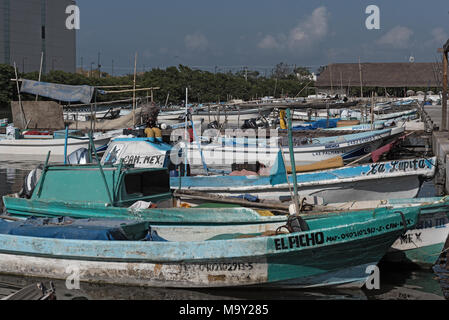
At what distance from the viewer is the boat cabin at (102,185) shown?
34.5 ft

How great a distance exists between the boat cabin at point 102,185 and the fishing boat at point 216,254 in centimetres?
131

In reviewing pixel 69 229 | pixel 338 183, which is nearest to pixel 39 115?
pixel 338 183

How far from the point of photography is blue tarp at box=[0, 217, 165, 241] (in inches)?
351

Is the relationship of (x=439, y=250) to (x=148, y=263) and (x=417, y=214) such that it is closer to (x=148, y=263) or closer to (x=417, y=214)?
(x=417, y=214)

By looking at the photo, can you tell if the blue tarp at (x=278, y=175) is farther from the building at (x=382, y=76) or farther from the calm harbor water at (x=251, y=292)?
the building at (x=382, y=76)

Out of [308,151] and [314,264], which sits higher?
[308,151]

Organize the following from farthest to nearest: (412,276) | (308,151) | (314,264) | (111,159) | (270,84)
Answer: (270,84)
(308,151)
(111,159)
(412,276)
(314,264)

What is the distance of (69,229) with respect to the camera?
9172 millimetres

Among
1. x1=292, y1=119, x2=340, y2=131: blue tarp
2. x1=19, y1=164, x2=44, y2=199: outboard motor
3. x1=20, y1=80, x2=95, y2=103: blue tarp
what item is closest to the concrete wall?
x1=20, y1=80, x2=95, y2=103: blue tarp

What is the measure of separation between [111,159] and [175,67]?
5414 centimetres

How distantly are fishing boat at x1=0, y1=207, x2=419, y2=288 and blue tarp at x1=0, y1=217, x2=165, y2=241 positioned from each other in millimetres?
16

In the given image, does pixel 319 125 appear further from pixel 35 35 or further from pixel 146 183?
pixel 35 35

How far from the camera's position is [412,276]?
Answer: 9.54m
